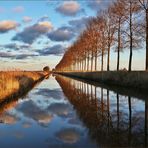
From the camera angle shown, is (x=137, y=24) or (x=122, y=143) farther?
(x=137, y=24)

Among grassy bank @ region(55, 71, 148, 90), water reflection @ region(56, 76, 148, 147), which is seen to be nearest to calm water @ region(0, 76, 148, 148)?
water reflection @ region(56, 76, 148, 147)

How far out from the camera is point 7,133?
11.5 metres

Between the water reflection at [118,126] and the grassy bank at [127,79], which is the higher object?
the grassy bank at [127,79]

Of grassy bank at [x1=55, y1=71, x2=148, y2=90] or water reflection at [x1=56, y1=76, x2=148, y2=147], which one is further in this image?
grassy bank at [x1=55, y1=71, x2=148, y2=90]

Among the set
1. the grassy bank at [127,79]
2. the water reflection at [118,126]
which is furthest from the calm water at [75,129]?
the grassy bank at [127,79]

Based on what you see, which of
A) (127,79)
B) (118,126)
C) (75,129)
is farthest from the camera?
(127,79)

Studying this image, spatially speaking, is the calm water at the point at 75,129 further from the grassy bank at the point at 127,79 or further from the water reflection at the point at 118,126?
the grassy bank at the point at 127,79

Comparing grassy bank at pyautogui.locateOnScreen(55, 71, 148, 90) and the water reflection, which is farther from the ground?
grassy bank at pyautogui.locateOnScreen(55, 71, 148, 90)

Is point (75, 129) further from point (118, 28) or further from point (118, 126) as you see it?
point (118, 28)

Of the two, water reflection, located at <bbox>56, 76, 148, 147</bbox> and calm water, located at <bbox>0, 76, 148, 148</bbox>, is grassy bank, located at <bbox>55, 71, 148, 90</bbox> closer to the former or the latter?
water reflection, located at <bbox>56, 76, 148, 147</bbox>

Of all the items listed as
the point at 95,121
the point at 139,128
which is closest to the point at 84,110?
the point at 95,121

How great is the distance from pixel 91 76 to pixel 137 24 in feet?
93.2

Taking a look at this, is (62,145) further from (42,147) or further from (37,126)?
(37,126)

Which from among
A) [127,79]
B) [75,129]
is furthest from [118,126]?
[127,79]
